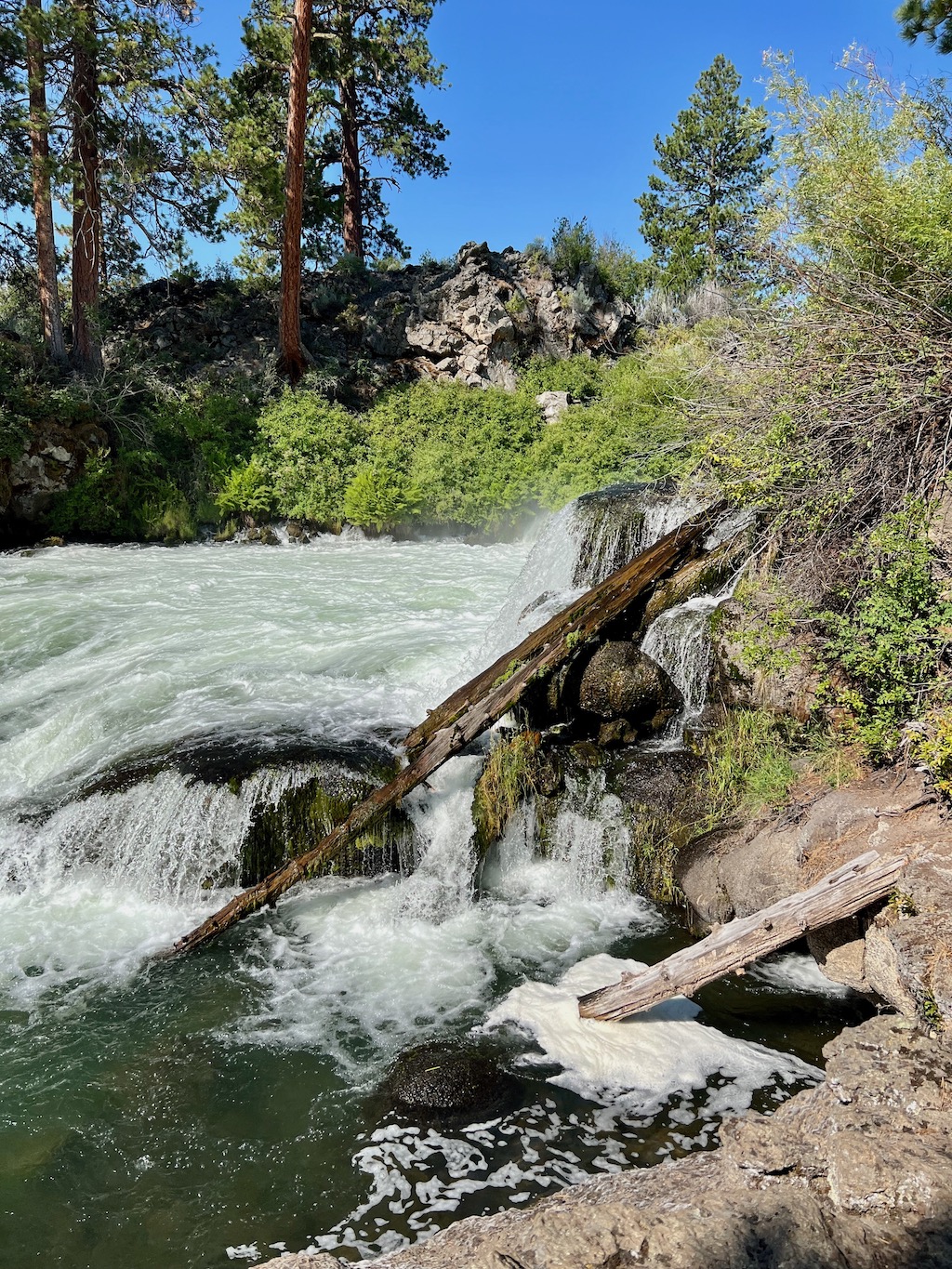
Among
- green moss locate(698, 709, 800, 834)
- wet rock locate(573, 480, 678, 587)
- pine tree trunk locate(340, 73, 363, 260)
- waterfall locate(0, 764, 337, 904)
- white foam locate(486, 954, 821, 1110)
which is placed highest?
pine tree trunk locate(340, 73, 363, 260)

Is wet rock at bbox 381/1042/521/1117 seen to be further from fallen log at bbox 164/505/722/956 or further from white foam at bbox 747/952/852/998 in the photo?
white foam at bbox 747/952/852/998

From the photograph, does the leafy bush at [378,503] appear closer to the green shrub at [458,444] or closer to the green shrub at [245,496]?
the green shrub at [458,444]

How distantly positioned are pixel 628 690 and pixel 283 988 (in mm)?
3612

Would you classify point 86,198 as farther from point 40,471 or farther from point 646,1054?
point 646,1054

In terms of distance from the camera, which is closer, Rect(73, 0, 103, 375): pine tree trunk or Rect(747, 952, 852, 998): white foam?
Rect(747, 952, 852, 998): white foam

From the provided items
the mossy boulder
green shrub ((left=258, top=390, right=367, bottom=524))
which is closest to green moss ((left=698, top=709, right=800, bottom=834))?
the mossy boulder

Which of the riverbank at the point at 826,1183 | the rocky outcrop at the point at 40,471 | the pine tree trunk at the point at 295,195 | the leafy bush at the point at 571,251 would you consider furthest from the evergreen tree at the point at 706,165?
the riverbank at the point at 826,1183

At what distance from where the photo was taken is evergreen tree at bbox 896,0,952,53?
7891 mm

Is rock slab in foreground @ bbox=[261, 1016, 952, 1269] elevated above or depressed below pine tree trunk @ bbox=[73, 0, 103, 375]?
below


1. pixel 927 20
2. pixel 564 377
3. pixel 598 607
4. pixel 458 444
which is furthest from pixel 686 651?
pixel 564 377

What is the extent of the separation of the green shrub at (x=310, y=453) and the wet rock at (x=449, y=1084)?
1324 centimetres

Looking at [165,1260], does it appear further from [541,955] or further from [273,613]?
[273,613]

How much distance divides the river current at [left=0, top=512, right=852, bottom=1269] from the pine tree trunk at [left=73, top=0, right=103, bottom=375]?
11496 mm

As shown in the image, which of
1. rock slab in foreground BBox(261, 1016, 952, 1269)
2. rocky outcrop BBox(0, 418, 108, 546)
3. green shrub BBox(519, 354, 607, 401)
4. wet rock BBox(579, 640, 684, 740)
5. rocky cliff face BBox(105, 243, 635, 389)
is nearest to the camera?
rock slab in foreground BBox(261, 1016, 952, 1269)
